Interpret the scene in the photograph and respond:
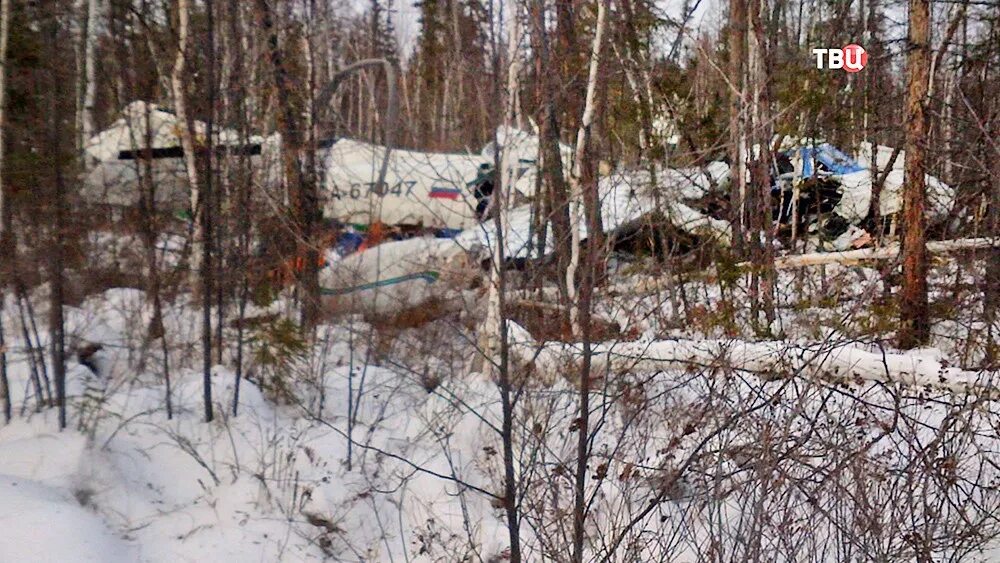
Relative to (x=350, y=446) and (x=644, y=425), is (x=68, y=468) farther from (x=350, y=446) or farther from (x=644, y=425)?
(x=644, y=425)

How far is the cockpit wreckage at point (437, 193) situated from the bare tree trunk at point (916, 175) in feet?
2.80

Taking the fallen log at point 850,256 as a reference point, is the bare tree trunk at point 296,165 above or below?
above

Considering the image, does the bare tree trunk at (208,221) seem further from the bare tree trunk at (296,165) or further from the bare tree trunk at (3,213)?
the bare tree trunk at (296,165)

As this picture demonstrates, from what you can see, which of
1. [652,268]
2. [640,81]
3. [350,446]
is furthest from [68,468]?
[640,81]

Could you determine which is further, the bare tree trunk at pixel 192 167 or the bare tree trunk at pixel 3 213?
the bare tree trunk at pixel 192 167

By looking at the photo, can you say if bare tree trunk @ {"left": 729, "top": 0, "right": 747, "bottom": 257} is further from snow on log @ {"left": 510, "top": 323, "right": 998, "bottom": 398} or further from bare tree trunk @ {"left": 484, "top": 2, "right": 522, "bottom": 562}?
bare tree trunk @ {"left": 484, "top": 2, "right": 522, "bottom": 562}

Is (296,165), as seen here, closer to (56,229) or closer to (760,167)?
(56,229)

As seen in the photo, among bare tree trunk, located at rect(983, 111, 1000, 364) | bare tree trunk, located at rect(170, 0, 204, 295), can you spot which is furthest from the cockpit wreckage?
bare tree trunk, located at rect(983, 111, 1000, 364)

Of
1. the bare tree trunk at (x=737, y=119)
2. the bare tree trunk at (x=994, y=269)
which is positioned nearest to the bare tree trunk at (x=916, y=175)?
the bare tree trunk at (x=994, y=269)

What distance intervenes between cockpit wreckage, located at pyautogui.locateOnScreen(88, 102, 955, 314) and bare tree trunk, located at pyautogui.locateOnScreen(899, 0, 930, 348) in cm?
85

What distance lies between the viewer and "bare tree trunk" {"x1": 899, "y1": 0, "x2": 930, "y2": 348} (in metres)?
6.75

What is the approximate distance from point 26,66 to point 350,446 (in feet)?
9.91

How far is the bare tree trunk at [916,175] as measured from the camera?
675 cm

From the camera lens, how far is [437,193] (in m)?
5.76
